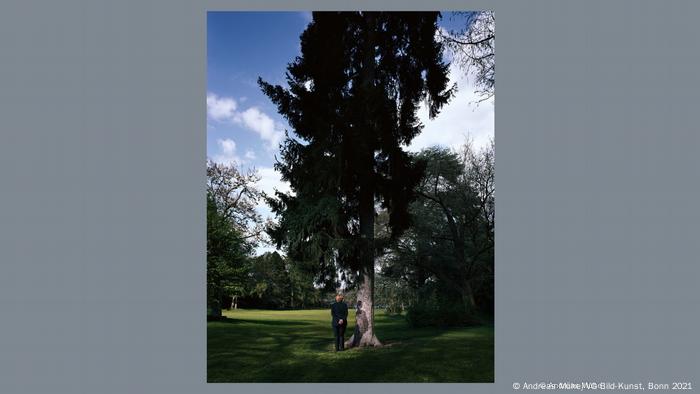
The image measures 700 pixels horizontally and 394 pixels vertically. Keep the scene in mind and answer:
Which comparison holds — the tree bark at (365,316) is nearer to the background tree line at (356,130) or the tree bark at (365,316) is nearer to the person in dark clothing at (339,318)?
the background tree line at (356,130)

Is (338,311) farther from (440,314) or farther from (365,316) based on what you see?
(440,314)

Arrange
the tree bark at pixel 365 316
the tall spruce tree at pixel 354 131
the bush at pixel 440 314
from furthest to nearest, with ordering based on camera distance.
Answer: the bush at pixel 440 314, the tree bark at pixel 365 316, the tall spruce tree at pixel 354 131

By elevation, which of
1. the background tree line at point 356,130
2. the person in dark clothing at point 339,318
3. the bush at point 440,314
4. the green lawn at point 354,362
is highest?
the background tree line at point 356,130

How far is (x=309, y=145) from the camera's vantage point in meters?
11.3

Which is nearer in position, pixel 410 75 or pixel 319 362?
pixel 319 362

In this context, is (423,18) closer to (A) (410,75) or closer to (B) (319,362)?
(A) (410,75)

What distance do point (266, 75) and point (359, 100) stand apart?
11.2 ft

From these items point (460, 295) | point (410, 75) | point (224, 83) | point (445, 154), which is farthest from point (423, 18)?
point (460, 295)

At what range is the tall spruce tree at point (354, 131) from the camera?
1060 centimetres

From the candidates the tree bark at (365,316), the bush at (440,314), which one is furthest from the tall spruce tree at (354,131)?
the bush at (440,314)

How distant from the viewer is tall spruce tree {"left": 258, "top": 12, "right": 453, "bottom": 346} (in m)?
10.6

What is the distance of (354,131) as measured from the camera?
1041 centimetres

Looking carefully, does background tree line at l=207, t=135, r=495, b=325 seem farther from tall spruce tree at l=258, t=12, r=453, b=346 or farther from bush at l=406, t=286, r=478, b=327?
tall spruce tree at l=258, t=12, r=453, b=346

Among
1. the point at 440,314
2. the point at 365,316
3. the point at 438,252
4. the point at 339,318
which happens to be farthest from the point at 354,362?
the point at 438,252
